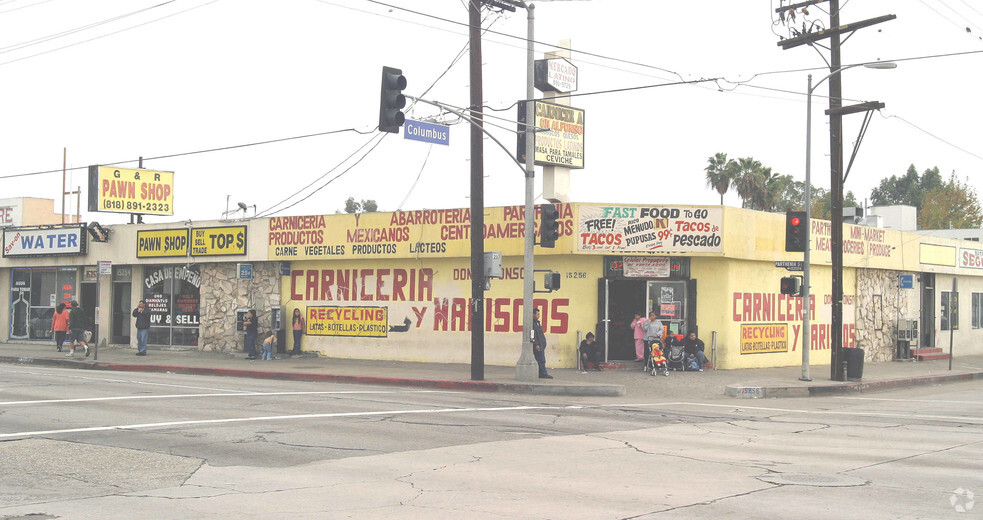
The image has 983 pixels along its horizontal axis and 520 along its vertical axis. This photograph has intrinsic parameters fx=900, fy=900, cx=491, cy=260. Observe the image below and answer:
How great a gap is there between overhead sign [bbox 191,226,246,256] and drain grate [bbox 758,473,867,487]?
2368cm

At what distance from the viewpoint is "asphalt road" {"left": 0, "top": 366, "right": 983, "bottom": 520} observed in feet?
27.8

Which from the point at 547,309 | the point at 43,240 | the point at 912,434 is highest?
the point at 43,240

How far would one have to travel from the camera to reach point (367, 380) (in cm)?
2322

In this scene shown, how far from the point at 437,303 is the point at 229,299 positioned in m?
8.34

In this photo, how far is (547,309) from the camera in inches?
1001

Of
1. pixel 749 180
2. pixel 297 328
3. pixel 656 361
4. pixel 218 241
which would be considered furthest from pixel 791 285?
pixel 749 180

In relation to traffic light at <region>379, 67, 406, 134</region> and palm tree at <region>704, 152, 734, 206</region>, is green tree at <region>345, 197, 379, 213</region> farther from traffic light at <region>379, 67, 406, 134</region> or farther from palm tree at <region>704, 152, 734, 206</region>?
traffic light at <region>379, 67, 406, 134</region>

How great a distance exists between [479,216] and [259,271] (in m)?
11.3

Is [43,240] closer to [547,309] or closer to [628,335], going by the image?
[547,309]

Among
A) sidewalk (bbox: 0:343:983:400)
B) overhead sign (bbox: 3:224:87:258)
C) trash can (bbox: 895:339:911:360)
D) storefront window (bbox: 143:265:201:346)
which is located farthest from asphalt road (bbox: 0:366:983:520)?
overhead sign (bbox: 3:224:87:258)

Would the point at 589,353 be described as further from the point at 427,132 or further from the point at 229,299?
the point at 229,299

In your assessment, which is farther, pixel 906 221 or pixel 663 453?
pixel 906 221

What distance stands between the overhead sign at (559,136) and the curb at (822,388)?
1201cm

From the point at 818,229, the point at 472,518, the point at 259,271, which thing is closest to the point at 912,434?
the point at 472,518
